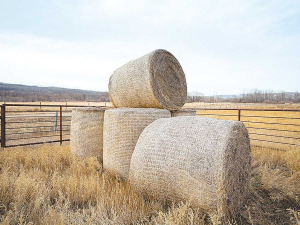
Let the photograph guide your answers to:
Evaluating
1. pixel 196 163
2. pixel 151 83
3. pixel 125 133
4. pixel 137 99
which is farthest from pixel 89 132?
pixel 196 163

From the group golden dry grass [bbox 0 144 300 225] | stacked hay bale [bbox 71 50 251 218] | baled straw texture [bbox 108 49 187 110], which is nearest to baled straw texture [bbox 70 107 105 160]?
golden dry grass [bbox 0 144 300 225]

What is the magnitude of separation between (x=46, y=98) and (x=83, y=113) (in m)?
72.8

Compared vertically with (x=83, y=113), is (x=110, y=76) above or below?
above

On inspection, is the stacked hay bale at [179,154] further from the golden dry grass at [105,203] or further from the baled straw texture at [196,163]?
the golden dry grass at [105,203]

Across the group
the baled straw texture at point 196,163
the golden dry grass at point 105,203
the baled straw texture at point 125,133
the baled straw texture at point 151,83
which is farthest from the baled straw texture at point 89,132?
the baled straw texture at point 196,163

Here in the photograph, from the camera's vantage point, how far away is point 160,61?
4.02 meters

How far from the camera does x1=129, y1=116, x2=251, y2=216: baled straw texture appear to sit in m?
1.97

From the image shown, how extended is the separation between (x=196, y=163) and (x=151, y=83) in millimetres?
2019

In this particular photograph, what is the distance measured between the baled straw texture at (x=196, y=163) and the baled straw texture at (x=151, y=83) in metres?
1.31

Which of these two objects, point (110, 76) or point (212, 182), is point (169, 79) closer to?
point (110, 76)

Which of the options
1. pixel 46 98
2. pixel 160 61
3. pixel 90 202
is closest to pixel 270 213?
pixel 90 202

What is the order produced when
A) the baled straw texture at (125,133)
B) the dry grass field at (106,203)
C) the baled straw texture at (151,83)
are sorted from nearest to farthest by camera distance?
the dry grass field at (106,203), the baled straw texture at (125,133), the baled straw texture at (151,83)

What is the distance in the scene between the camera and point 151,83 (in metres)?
3.72

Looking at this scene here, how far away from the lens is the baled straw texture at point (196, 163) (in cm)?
197
